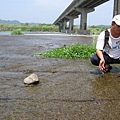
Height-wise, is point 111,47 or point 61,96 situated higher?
point 111,47

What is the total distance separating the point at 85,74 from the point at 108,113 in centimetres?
222

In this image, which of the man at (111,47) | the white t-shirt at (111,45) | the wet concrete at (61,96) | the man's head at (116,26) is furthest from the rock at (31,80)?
the man's head at (116,26)

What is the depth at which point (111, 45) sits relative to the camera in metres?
4.20

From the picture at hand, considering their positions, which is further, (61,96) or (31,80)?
(31,80)

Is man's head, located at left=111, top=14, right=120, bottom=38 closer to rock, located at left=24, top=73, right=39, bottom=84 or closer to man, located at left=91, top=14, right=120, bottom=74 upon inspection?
man, located at left=91, top=14, right=120, bottom=74

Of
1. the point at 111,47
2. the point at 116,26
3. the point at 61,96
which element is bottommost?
the point at 61,96

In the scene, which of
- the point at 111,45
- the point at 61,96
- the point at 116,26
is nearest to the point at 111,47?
the point at 111,45

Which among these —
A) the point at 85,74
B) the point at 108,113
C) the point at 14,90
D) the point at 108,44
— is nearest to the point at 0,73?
the point at 14,90

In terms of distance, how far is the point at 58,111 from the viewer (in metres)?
2.68

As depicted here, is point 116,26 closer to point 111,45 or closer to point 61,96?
point 111,45

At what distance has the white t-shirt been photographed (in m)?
4.05

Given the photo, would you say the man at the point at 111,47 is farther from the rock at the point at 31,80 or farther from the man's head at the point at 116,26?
the rock at the point at 31,80

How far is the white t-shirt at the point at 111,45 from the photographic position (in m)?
4.05

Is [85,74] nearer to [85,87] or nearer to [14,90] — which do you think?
[85,87]
